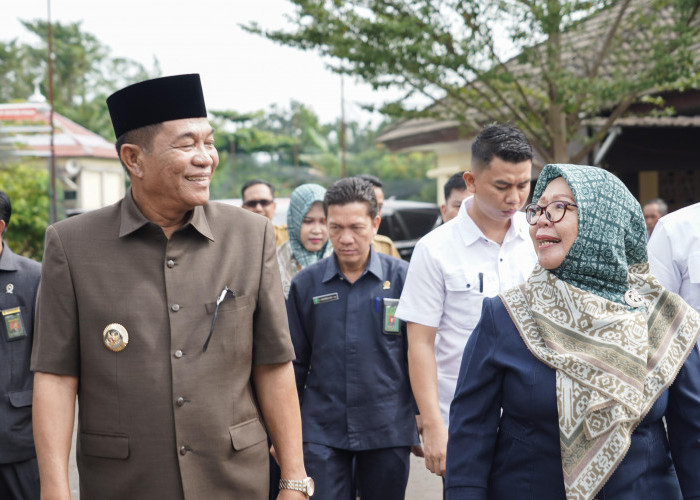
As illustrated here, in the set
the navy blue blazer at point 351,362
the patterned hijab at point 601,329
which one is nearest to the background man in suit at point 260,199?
the navy blue blazer at point 351,362

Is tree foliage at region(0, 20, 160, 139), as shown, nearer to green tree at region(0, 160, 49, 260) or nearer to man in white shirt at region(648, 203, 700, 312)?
green tree at region(0, 160, 49, 260)

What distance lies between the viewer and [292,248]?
6.29 metres

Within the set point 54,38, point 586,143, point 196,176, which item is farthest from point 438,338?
point 54,38

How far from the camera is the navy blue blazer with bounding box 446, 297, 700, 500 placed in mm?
2518

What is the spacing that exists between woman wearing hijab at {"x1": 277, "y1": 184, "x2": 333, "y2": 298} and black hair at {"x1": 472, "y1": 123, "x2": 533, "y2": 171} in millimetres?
2298

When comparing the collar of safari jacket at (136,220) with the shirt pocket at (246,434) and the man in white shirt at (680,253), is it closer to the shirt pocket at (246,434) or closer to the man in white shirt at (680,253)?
the shirt pocket at (246,434)

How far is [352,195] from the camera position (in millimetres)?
4832

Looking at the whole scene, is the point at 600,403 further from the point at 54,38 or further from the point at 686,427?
the point at 54,38

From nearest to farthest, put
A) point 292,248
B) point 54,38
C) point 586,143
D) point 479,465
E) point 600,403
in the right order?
point 600,403, point 479,465, point 292,248, point 586,143, point 54,38

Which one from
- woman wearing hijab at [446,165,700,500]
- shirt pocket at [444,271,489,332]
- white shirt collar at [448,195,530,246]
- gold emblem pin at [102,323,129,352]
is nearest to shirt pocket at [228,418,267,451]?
gold emblem pin at [102,323,129,352]

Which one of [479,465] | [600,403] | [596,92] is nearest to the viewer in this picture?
[600,403]

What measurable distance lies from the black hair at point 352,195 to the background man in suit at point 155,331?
200cm

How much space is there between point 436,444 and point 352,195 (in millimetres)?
1594

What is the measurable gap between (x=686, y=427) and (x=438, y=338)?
167cm
